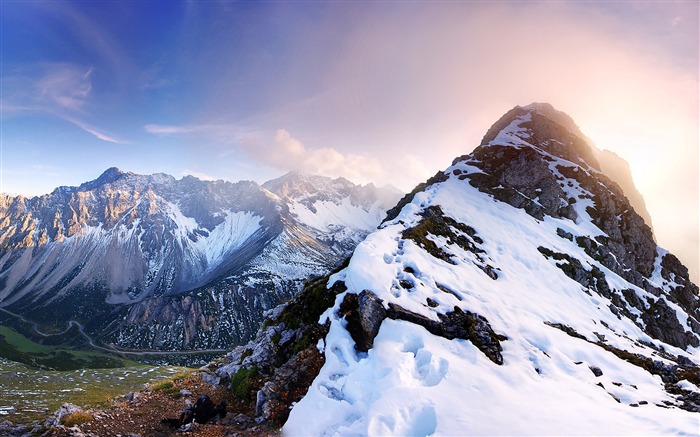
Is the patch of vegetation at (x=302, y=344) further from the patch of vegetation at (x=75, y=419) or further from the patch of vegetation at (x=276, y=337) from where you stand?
the patch of vegetation at (x=75, y=419)

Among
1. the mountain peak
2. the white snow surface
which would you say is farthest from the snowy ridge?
the mountain peak

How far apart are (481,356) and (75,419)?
22834mm

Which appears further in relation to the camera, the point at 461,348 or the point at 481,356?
the point at 461,348

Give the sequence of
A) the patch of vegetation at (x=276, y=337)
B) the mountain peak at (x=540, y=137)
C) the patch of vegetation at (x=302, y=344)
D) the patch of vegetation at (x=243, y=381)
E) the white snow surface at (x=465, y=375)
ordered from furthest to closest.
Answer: the mountain peak at (x=540, y=137) → the patch of vegetation at (x=276, y=337) → the patch of vegetation at (x=302, y=344) → the patch of vegetation at (x=243, y=381) → the white snow surface at (x=465, y=375)

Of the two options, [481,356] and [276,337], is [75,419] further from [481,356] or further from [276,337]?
[481,356]

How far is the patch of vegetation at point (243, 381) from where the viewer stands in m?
21.4

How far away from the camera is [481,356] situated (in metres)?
19.5

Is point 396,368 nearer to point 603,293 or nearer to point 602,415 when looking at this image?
point 602,415

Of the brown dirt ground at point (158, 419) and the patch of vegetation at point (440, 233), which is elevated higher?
the patch of vegetation at point (440, 233)

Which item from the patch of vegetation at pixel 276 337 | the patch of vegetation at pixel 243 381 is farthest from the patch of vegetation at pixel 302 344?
the patch of vegetation at pixel 243 381

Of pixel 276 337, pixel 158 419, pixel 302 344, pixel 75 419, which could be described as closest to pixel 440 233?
Result: pixel 276 337

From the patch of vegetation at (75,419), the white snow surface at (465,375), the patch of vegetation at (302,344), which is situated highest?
the white snow surface at (465,375)

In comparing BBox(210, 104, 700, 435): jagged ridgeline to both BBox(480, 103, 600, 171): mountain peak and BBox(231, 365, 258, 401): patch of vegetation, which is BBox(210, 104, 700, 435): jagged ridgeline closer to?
BBox(231, 365, 258, 401): patch of vegetation

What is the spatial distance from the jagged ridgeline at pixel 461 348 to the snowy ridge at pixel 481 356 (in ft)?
0.31
